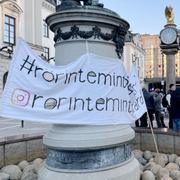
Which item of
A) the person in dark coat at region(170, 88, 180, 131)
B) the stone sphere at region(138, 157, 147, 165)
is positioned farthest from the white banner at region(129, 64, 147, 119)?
the person in dark coat at region(170, 88, 180, 131)

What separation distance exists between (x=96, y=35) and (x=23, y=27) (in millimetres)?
28989

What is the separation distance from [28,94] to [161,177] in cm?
236

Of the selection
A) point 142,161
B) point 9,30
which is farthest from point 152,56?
point 142,161

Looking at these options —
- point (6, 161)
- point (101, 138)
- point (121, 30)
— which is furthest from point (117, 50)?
point (6, 161)

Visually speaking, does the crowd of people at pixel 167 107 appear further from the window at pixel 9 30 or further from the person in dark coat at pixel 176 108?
the window at pixel 9 30

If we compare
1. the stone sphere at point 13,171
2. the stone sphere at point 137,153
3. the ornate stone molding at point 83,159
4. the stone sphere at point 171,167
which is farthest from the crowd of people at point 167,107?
the ornate stone molding at point 83,159

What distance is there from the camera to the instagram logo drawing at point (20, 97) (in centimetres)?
479

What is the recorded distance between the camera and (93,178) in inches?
188

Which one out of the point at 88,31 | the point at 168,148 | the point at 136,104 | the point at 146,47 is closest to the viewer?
the point at 88,31

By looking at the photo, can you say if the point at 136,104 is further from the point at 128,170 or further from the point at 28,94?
the point at 28,94

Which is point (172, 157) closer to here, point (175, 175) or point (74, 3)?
point (175, 175)

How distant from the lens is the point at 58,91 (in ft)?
16.1

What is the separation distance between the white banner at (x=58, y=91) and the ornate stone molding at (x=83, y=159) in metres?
0.41

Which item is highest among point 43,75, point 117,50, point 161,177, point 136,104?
point 117,50
